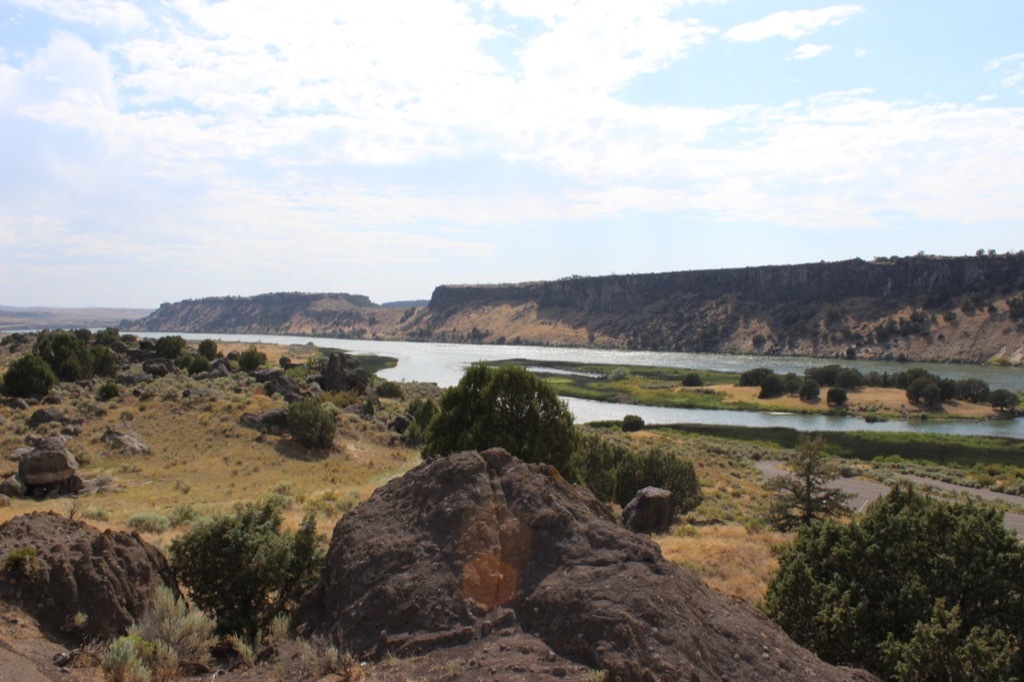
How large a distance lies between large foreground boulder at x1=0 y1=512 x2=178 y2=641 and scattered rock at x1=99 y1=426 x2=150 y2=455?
23.4 metres

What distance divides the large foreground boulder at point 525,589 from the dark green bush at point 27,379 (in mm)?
38582

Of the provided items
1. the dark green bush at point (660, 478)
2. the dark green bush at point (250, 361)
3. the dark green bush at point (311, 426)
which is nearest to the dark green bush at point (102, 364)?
the dark green bush at point (250, 361)

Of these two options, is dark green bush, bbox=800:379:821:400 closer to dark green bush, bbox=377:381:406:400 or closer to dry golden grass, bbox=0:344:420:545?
dark green bush, bbox=377:381:406:400

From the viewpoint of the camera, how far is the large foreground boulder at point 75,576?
858cm

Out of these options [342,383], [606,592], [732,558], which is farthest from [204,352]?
[606,592]

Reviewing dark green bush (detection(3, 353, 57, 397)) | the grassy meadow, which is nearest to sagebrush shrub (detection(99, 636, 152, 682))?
the grassy meadow

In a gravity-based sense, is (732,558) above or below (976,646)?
below

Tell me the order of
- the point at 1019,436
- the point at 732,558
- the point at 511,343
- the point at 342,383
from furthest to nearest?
1. the point at 511,343
2. the point at 1019,436
3. the point at 342,383
4. the point at 732,558

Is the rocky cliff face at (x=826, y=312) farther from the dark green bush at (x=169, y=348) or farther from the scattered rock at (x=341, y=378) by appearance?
the dark green bush at (x=169, y=348)

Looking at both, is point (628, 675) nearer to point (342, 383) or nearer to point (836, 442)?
point (342, 383)

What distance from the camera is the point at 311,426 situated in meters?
35.5

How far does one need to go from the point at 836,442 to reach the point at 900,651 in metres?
51.6

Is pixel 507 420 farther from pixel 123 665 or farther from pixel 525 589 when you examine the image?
pixel 123 665

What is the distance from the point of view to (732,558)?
17.4 metres
